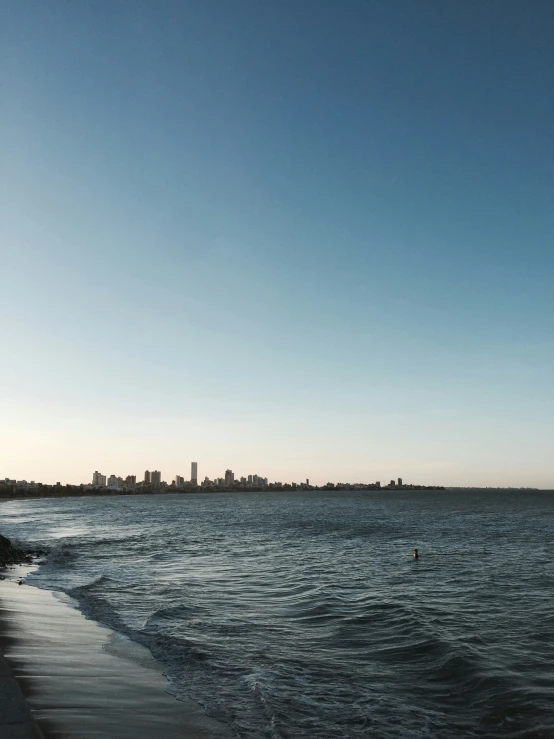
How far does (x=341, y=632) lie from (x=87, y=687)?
1008 cm

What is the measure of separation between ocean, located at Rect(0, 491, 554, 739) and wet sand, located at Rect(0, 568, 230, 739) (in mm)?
709

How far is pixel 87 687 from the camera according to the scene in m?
10.7

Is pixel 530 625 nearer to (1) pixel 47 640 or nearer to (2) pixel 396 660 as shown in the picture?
(2) pixel 396 660

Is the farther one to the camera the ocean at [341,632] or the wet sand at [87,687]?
the ocean at [341,632]

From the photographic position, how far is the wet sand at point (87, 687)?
8.74 m

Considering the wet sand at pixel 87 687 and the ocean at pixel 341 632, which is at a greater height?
the wet sand at pixel 87 687

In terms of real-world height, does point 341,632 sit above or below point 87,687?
below

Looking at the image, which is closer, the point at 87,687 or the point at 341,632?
the point at 87,687

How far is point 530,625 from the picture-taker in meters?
19.5

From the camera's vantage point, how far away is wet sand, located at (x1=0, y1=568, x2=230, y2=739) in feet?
28.7

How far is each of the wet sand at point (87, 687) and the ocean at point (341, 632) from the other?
2.33ft

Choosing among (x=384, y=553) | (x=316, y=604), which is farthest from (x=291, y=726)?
(x=384, y=553)

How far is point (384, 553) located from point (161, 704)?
33554 millimetres

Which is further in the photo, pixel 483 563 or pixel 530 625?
pixel 483 563
